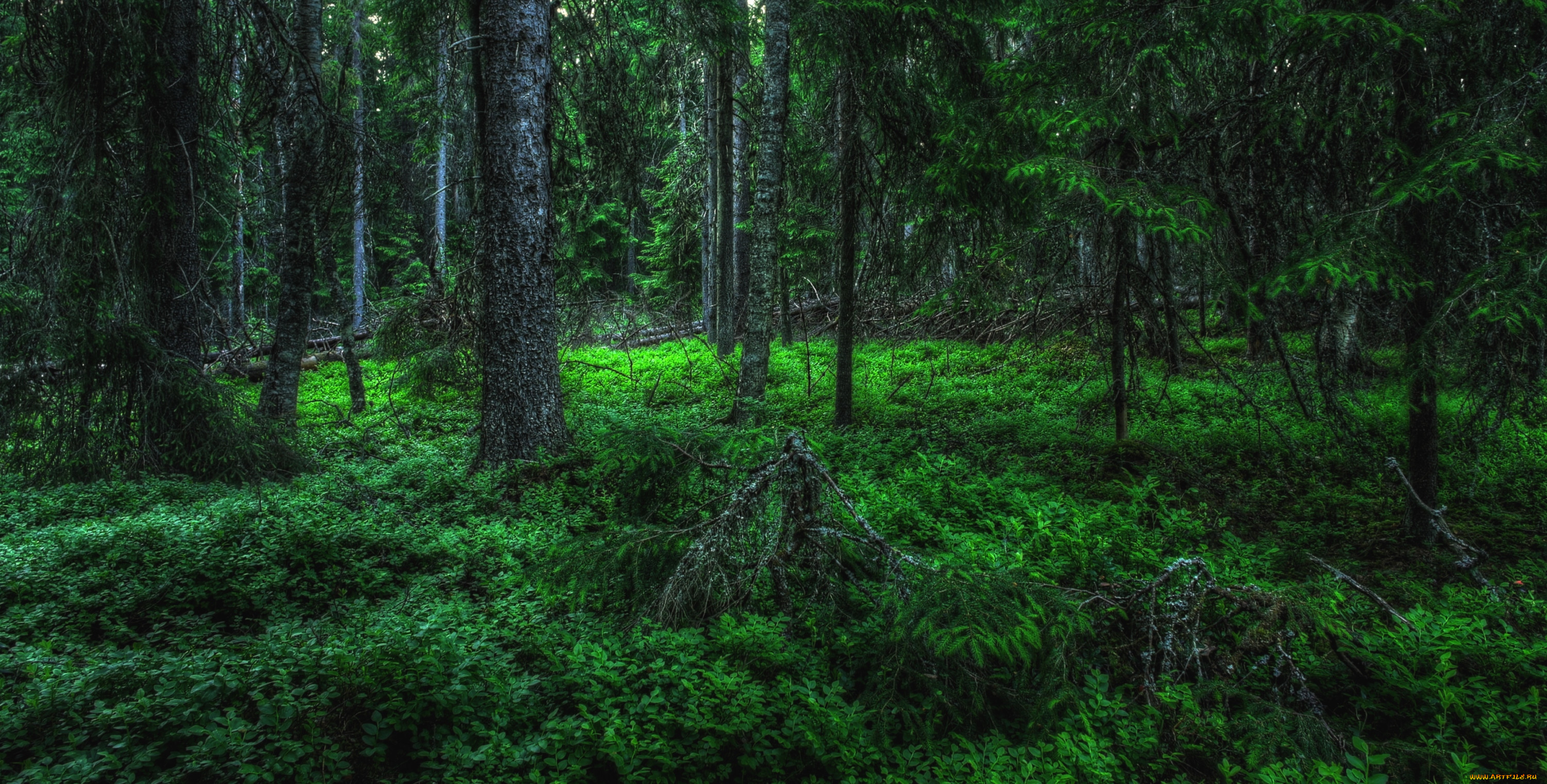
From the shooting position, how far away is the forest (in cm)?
305

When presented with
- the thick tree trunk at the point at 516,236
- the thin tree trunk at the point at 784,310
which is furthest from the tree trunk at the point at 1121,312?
the thin tree trunk at the point at 784,310

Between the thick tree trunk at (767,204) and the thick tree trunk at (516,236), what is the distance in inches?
95.1

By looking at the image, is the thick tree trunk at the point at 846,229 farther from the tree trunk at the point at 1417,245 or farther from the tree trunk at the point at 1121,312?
the tree trunk at the point at 1417,245

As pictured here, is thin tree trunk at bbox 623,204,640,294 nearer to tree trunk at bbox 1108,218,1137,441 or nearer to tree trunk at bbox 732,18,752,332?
tree trunk at bbox 732,18,752,332

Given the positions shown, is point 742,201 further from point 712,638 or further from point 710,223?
point 712,638

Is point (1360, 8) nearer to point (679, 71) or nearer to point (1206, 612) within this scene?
point (1206, 612)

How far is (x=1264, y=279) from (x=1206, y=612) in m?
2.49

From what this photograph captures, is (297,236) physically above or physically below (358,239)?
below

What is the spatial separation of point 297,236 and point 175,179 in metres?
2.72

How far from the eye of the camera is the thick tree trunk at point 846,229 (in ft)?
27.5

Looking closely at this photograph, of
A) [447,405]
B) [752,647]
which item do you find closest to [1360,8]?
[752,647]

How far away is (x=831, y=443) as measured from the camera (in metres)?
7.79

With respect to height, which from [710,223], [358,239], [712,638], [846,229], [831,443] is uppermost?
[710,223]

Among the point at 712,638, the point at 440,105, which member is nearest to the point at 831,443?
the point at 712,638
